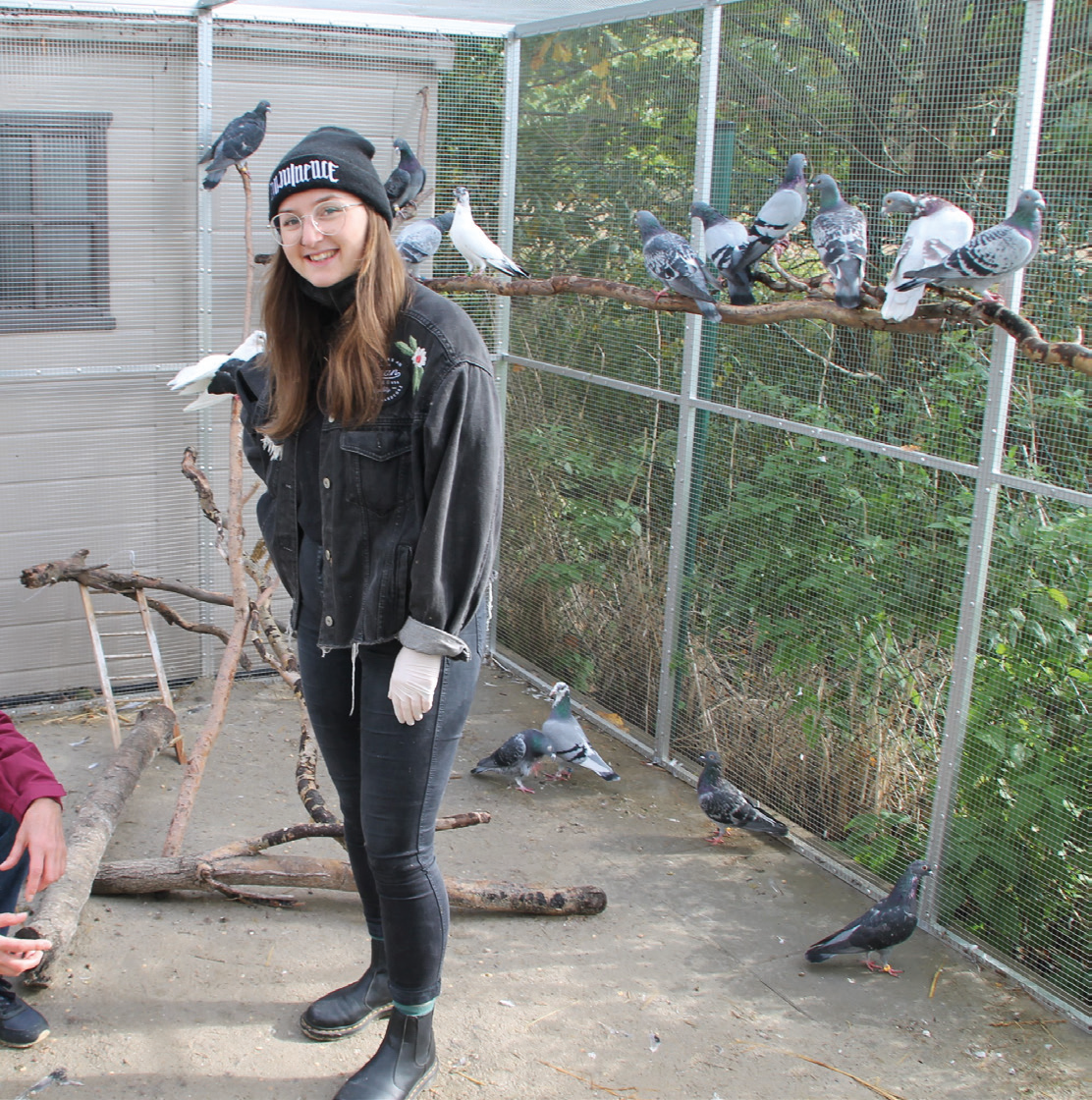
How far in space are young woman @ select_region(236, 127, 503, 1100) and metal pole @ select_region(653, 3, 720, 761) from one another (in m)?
2.06

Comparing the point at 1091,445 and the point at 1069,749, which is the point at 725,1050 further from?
the point at 1091,445

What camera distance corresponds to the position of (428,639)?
2.16 meters

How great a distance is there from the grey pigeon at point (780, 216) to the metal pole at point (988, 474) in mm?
604

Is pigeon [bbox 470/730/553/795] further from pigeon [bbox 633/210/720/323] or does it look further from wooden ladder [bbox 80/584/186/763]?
pigeon [bbox 633/210/720/323]

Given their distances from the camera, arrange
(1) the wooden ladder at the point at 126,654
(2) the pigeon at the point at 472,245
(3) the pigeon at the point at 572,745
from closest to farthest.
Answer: (3) the pigeon at the point at 572,745 → (1) the wooden ladder at the point at 126,654 → (2) the pigeon at the point at 472,245

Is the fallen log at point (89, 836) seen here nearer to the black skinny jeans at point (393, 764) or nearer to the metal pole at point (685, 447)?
the black skinny jeans at point (393, 764)

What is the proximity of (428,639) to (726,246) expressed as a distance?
6.86ft

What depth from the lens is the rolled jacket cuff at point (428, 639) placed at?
7.10 feet

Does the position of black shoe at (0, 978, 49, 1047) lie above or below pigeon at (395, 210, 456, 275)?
below

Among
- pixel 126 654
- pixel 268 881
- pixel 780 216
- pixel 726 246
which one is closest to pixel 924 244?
pixel 780 216

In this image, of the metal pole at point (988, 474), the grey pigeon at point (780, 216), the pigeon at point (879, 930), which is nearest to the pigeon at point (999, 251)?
the metal pole at point (988, 474)

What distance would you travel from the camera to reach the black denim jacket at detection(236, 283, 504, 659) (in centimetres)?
214

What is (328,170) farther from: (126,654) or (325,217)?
(126,654)

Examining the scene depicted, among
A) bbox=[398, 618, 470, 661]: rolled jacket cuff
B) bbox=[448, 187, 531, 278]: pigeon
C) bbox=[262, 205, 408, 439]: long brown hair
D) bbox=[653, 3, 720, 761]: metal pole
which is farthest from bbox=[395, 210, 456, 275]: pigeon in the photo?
bbox=[398, 618, 470, 661]: rolled jacket cuff
